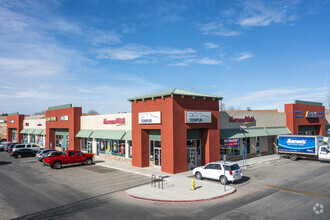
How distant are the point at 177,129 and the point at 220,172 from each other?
6.76 meters

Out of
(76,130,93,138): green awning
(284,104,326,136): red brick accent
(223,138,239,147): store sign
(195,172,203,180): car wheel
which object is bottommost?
(195,172,203,180): car wheel

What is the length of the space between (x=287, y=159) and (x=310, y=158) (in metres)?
2.93

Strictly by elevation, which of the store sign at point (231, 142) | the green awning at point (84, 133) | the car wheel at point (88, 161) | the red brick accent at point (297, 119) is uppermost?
the red brick accent at point (297, 119)

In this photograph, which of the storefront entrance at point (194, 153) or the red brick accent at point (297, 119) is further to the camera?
the red brick accent at point (297, 119)

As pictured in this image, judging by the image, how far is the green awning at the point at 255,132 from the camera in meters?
34.3

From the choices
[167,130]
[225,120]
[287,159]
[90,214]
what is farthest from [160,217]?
[287,159]

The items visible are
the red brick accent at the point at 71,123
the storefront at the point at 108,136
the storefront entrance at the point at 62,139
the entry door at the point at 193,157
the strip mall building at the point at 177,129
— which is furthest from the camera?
the storefront entrance at the point at 62,139

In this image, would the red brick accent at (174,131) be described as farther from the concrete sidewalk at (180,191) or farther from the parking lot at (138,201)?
the parking lot at (138,201)

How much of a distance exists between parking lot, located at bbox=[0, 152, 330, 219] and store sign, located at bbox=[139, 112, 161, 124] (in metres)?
5.96

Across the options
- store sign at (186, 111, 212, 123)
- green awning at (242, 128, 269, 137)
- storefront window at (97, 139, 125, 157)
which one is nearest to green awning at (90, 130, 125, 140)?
storefront window at (97, 139, 125, 157)

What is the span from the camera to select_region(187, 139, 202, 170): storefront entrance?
27547 mm

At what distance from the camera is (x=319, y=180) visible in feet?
67.6

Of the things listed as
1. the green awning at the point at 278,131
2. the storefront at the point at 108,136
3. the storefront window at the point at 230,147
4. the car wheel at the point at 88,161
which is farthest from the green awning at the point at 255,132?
the car wheel at the point at 88,161

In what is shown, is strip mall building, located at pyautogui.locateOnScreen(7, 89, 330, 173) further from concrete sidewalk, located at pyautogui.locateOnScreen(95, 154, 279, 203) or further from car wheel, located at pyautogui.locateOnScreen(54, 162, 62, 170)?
car wheel, located at pyautogui.locateOnScreen(54, 162, 62, 170)
